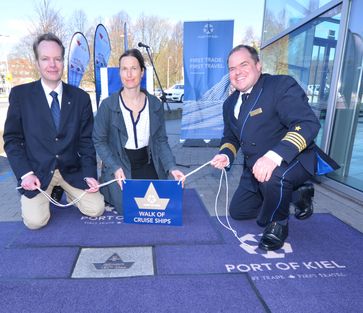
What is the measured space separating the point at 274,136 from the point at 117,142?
1.37 metres

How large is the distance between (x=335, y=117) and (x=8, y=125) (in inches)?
139

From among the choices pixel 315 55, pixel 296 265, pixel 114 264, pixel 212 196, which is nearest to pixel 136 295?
pixel 114 264

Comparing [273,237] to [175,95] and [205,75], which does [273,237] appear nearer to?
[205,75]

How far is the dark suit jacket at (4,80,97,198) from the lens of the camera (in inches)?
93.5

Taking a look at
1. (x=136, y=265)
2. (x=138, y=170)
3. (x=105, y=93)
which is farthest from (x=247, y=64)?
(x=105, y=93)

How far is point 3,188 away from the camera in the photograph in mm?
3564

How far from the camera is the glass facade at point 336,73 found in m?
3.30

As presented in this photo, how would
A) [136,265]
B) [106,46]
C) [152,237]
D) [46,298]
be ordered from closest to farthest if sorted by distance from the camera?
1. [46,298]
2. [136,265]
3. [152,237]
4. [106,46]

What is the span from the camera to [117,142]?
2.67 metres

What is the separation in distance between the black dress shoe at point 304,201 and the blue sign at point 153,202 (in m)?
1.00

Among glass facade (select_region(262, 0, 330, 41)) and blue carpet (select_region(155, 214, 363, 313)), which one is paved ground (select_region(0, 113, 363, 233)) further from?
glass facade (select_region(262, 0, 330, 41))

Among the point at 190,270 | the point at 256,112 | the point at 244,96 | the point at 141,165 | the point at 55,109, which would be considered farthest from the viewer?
the point at 141,165

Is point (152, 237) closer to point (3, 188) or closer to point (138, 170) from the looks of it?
point (138, 170)

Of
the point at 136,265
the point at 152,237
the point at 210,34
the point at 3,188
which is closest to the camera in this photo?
the point at 136,265
